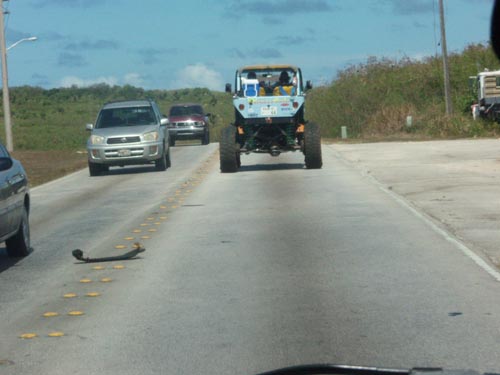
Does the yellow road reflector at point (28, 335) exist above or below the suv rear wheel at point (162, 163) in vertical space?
below

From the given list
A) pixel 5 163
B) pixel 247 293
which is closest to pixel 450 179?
pixel 5 163

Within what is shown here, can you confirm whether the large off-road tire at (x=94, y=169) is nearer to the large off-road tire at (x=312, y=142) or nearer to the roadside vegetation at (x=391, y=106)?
the large off-road tire at (x=312, y=142)

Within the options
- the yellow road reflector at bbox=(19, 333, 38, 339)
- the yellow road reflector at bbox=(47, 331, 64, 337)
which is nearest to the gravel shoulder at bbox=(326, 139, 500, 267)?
the yellow road reflector at bbox=(47, 331, 64, 337)

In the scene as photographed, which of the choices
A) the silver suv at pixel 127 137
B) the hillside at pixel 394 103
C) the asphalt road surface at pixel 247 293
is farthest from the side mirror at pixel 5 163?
the hillside at pixel 394 103

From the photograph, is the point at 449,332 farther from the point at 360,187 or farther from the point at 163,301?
the point at 360,187

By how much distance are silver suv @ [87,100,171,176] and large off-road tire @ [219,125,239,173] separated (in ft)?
8.92

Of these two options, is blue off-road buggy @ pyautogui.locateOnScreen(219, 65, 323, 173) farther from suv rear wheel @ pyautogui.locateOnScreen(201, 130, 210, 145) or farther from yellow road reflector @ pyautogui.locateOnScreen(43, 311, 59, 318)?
suv rear wheel @ pyautogui.locateOnScreen(201, 130, 210, 145)

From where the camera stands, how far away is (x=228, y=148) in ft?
88.7

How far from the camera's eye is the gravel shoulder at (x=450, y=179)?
14516 millimetres

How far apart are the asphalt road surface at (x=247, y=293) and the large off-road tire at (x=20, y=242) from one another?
0.45 ft

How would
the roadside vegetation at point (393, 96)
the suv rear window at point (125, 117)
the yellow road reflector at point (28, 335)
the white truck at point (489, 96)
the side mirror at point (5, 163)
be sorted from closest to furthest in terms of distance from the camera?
the yellow road reflector at point (28, 335) → the side mirror at point (5, 163) → the suv rear window at point (125, 117) → the white truck at point (489, 96) → the roadside vegetation at point (393, 96)

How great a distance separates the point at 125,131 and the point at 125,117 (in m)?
1.17

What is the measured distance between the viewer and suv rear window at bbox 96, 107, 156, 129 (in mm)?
30250

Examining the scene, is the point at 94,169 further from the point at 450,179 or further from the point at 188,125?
the point at 188,125
